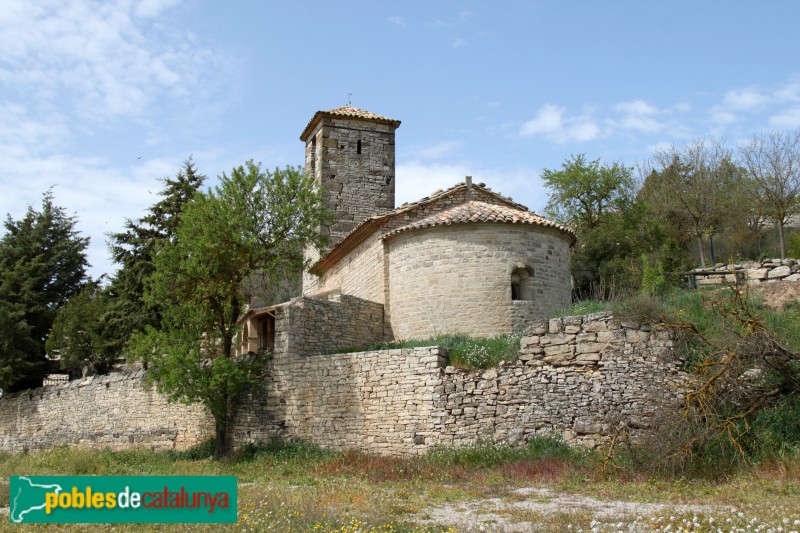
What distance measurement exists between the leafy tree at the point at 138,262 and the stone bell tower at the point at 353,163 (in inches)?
196

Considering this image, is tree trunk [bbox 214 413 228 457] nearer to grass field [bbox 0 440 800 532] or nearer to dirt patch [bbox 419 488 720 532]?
grass field [bbox 0 440 800 532]

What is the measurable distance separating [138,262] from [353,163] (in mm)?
9184

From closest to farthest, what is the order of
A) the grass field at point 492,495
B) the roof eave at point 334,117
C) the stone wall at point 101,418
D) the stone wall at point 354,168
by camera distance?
the grass field at point 492,495
the stone wall at point 101,418
the stone wall at point 354,168
the roof eave at point 334,117

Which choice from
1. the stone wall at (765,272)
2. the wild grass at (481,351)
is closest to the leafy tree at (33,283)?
the wild grass at (481,351)

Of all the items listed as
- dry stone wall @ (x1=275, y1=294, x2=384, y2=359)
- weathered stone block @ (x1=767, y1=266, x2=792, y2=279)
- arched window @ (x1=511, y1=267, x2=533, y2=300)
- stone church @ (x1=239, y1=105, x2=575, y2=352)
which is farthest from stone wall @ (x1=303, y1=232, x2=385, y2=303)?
weathered stone block @ (x1=767, y1=266, x2=792, y2=279)

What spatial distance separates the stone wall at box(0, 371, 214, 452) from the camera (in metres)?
19.8

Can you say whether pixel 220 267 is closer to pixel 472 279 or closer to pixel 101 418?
pixel 472 279

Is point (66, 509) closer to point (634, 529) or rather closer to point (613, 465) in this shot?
point (634, 529)

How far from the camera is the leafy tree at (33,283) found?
25.7 m

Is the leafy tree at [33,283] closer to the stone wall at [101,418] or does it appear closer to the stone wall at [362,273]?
the stone wall at [101,418]

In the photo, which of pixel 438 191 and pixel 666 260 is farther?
pixel 666 260

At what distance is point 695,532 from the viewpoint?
282 inches

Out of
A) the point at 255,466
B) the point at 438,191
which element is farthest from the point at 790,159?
the point at 255,466

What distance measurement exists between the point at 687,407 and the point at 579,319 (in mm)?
3286
